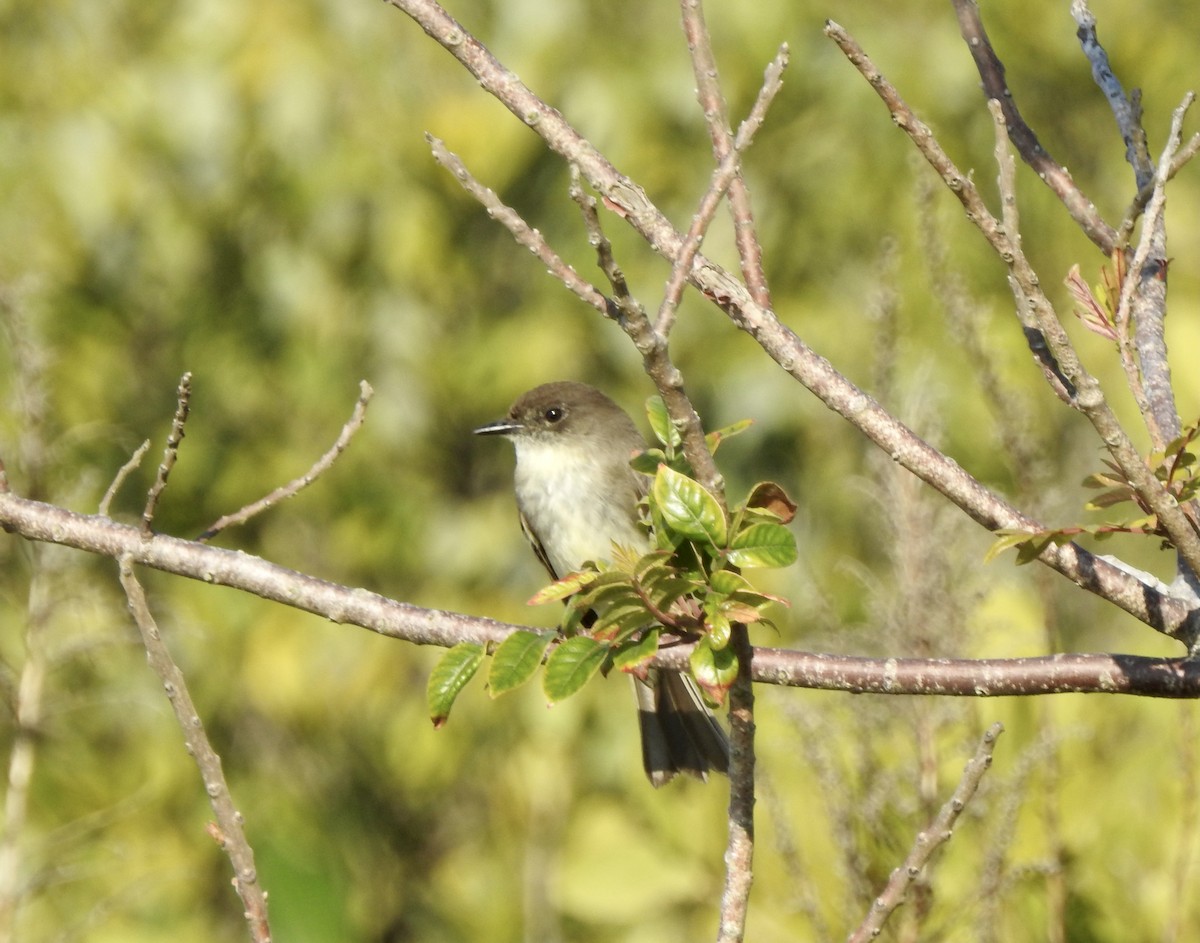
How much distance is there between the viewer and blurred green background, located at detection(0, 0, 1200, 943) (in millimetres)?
4703

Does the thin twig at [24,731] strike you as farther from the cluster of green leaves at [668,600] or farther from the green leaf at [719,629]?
the green leaf at [719,629]

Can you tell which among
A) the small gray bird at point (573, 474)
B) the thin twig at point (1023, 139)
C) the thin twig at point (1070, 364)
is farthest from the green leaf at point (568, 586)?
the small gray bird at point (573, 474)

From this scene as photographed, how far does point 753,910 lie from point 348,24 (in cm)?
394

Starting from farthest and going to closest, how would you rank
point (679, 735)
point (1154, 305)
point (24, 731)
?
point (679, 735) < point (24, 731) < point (1154, 305)

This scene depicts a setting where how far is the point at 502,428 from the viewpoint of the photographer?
495 centimetres

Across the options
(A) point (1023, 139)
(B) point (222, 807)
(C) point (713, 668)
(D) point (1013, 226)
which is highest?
(A) point (1023, 139)

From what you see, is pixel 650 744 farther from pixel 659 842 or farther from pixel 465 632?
pixel 465 632

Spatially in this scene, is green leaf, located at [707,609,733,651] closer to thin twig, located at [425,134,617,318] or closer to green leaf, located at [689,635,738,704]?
green leaf, located at [689,635,738,704]

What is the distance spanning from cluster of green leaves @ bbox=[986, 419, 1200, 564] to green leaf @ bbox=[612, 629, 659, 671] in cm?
37

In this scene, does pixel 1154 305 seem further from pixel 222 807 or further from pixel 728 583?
pixel 222 807

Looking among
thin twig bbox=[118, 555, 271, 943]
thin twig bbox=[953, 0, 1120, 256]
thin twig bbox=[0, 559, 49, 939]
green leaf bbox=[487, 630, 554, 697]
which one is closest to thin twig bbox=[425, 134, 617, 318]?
green leaf bbox=[487, 630, 554, 697]

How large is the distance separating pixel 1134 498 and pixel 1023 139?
2.13 feet

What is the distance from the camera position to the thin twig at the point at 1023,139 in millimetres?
2303

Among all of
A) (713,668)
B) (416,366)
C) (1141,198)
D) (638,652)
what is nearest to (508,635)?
(638,652)
